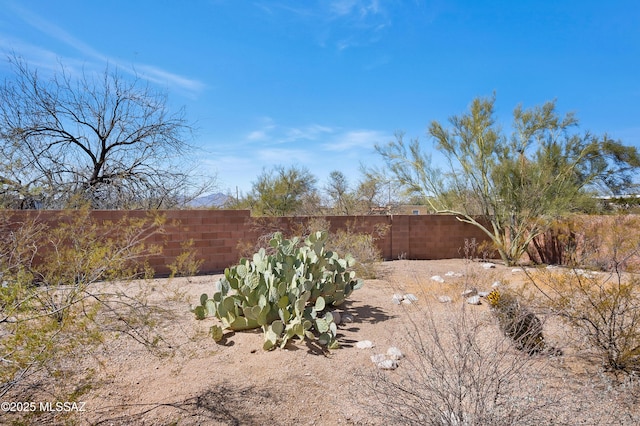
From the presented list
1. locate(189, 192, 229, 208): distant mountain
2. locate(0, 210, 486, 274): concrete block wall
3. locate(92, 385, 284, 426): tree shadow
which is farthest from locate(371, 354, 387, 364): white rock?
locate(189, 192, 229, 208): distant mountain

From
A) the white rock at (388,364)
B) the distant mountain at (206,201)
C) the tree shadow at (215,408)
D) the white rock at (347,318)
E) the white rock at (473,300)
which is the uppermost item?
the distant mountain at (206,201)

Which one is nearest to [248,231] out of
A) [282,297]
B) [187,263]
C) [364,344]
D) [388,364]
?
[187,263]

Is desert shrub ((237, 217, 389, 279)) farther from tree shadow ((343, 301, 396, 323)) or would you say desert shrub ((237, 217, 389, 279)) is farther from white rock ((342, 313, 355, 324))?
white rock ((342, 313, 355, 324))

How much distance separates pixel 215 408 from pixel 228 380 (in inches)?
18.3

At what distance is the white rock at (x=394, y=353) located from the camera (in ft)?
12.5

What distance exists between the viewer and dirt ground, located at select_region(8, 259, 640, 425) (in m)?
2.74

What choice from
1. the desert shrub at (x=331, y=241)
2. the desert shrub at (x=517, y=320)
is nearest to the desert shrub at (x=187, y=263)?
the desert shrub at (x=331, y=241)

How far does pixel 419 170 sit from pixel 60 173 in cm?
1054

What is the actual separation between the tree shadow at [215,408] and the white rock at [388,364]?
1.07 meters

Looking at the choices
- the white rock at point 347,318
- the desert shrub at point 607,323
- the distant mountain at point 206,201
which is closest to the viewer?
the desert shrub at point 607,323

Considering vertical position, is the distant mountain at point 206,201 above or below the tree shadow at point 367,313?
above

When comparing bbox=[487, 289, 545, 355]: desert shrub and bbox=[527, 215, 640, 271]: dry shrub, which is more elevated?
bbox=[527, 215, 640, 271]: dry shrub

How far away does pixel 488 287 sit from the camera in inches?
261

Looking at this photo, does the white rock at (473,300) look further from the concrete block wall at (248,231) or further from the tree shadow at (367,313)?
the concrete block wall at (248,231)
